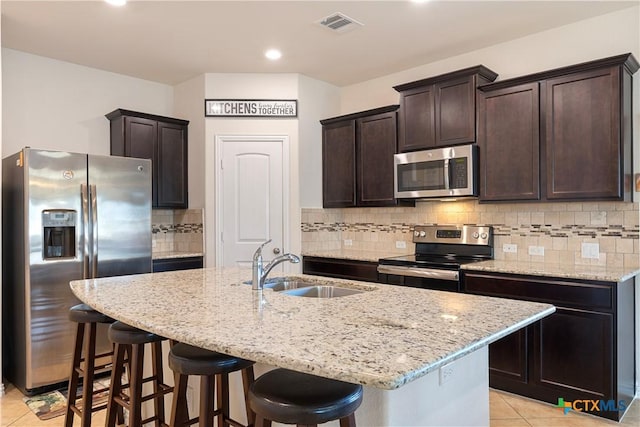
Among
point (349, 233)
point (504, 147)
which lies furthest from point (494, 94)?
point (349, 233)

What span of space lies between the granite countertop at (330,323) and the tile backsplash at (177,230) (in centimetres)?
225

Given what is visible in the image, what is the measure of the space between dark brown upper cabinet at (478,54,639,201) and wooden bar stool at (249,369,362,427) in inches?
99.4

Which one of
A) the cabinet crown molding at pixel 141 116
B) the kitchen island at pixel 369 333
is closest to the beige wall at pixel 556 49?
the cabinet crown molding at pixel 141 116

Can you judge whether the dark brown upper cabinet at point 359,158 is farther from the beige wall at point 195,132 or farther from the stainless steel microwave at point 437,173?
the beige wall at point 195,132

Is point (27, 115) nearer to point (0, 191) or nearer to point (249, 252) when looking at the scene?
point (0, 191)

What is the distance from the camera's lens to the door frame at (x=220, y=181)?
4508 millimetres

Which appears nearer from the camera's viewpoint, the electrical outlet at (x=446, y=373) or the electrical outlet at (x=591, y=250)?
the electrical outlet at (x=446, y=373)

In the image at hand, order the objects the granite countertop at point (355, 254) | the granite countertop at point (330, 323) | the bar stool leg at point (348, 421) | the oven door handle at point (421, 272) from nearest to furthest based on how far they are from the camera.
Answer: the granite countertop at point (330, 323)
the bar stool leg at point (348, 421)
the oven door handle at point (421, 272)
the granite countertop at point (355, 254)

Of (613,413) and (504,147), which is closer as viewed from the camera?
(613,413)

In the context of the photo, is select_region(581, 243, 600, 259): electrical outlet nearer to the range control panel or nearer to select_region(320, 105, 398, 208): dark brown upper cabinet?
the range control panel

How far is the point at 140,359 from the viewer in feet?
6.57

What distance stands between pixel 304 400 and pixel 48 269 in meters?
2.79

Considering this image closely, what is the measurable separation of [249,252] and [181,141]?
4.55 ft

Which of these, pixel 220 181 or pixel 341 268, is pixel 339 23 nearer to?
pixel 220 181
